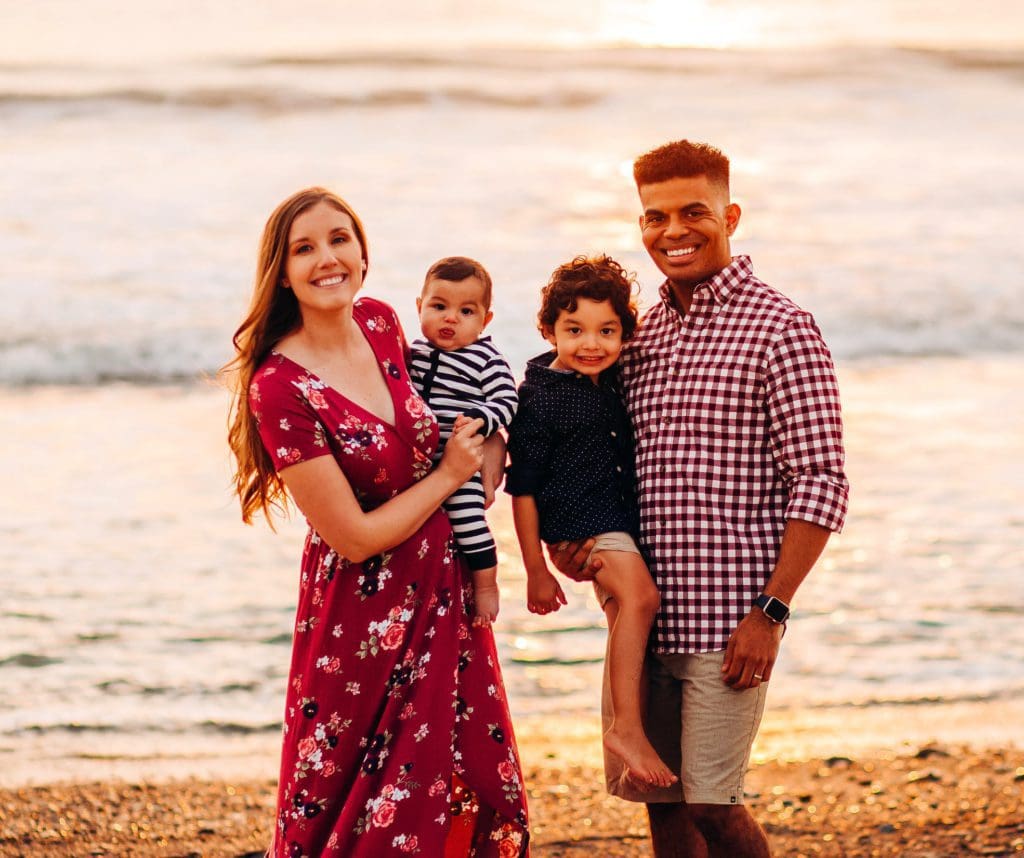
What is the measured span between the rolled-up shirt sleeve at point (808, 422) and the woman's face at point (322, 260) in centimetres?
97

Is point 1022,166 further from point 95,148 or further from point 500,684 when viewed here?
point 500,684

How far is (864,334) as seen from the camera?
14.3 metres

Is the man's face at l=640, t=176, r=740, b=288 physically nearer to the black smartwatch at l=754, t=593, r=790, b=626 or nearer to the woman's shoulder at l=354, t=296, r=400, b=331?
the woman's shoulder at l=354, t=296, r=400, b=331

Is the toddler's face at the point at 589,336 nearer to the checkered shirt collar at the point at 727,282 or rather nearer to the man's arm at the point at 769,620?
the checkered shirt collar at the point at 727,282

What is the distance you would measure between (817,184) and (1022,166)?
3.65 meters

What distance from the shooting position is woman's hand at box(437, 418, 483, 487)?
309 cm

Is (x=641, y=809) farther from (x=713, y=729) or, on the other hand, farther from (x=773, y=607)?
(x=773, y=607)

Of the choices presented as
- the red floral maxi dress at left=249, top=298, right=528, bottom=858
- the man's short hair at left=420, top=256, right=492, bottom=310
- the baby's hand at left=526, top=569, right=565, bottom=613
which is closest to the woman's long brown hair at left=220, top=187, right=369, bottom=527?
the red floral maxi dress at left=249, top=298, right=528, bottom=858

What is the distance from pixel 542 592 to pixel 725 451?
0.56 meters

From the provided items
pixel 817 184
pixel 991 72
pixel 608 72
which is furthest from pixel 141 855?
pixel 991 72

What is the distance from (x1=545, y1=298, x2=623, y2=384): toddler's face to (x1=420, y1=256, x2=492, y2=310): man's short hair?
0.69 ft

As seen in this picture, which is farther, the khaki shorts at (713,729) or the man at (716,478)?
the khaki shorts at (713,729)

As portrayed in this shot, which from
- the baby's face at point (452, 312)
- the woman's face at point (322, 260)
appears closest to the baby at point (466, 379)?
the baby's face at point (452, 312)

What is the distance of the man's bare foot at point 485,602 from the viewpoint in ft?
10.5
